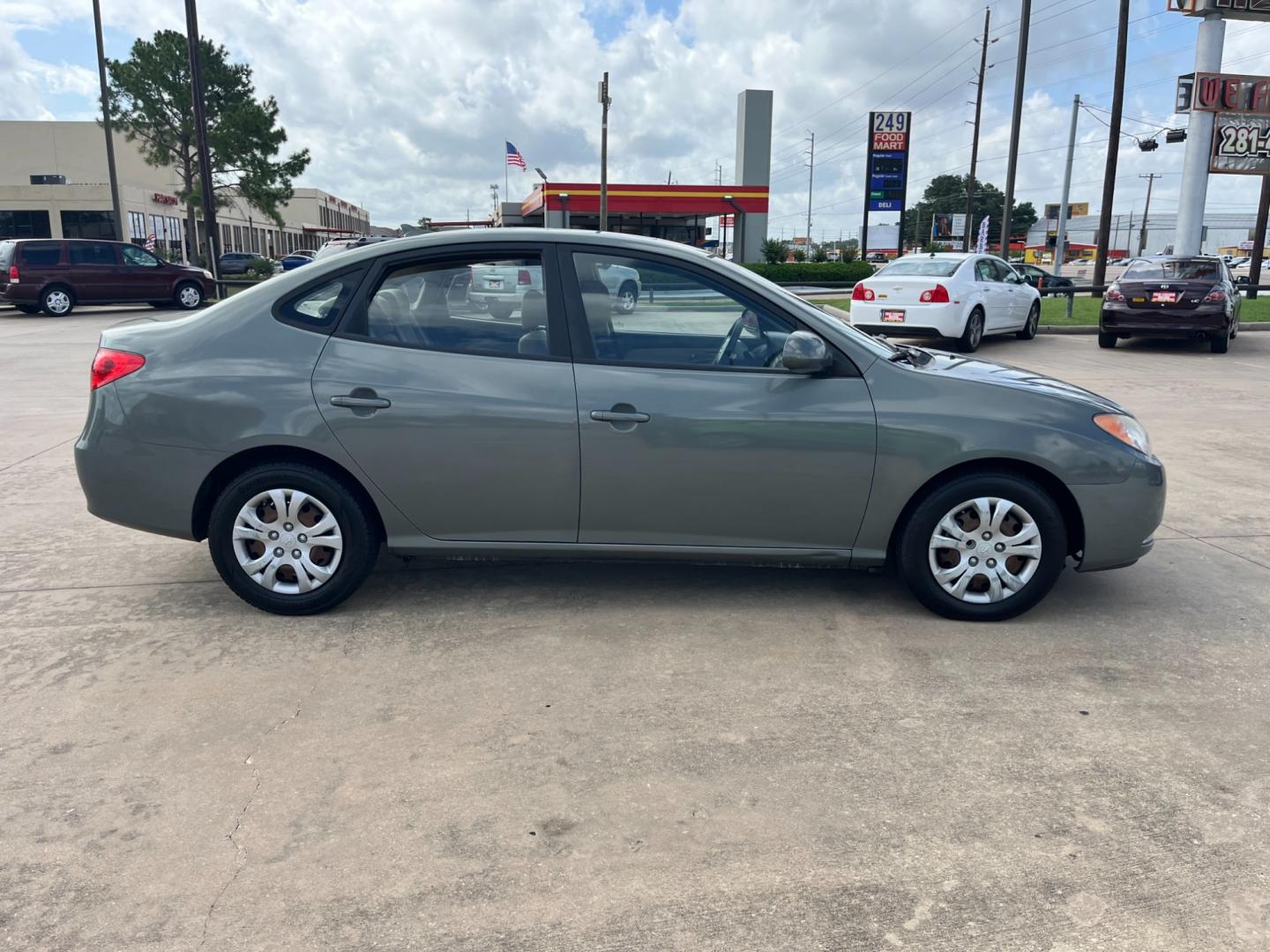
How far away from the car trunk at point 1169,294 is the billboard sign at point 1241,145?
7446mm

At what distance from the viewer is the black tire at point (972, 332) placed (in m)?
15.3

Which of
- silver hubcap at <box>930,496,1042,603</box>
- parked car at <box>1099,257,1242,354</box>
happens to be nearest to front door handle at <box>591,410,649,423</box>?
silver hubcap at <box>930,496,1042,603</box>

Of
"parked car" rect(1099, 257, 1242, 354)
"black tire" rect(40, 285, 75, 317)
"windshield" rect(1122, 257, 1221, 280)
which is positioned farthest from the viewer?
"black tire" rect(40, 285, 75, 317)

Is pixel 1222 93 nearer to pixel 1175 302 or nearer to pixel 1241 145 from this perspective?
pixel 1241 145

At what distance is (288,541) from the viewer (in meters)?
4.30

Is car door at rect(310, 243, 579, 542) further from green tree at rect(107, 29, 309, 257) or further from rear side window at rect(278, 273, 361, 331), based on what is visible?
green tree at rect(107, 29, 309, 257)

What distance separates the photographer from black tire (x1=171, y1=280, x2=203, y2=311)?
22844 millimetres

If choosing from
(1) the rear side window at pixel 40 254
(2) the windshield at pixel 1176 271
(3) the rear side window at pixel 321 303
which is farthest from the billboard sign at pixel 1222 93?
(1) the rear side window at pixel 40 254

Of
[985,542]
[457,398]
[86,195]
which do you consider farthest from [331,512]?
[86,195]

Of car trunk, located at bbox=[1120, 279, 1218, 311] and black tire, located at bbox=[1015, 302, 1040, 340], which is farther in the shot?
black tire, located at bbox=[1015, 302, 1040, 340]

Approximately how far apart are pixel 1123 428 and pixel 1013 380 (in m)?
0.51

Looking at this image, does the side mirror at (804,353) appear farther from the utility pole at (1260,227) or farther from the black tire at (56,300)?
the utility pole at (1260,227)

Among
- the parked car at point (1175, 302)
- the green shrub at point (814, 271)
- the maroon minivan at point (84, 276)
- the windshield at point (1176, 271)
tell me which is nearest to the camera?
the parked car at point (1175, 302)

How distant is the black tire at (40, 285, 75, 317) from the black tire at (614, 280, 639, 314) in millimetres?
21709
